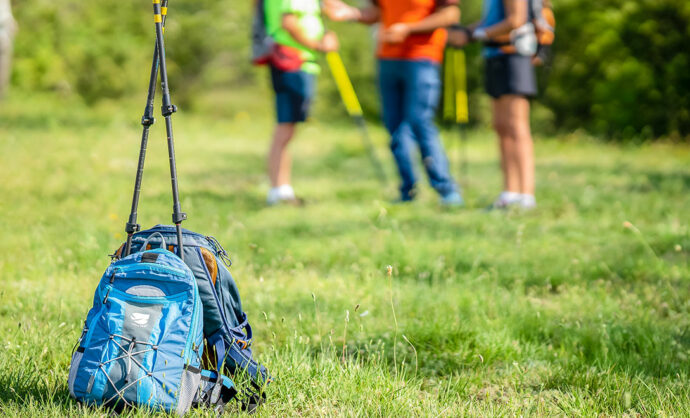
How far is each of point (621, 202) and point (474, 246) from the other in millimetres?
2266

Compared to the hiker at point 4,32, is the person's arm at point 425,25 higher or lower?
lower

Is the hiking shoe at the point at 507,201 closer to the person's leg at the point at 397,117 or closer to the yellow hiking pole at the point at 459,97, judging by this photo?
the person's leg at the point at 397,117

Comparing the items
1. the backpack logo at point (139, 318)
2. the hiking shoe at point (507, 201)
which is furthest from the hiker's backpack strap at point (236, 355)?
the hiking shoe at point (507, 201)

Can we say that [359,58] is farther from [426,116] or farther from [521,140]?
[521,140]

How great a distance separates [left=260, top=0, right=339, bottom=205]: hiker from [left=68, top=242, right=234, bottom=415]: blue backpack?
3810mm

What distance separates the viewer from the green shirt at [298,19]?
583cm

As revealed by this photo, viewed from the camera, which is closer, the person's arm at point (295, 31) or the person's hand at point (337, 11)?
the person's arm at point (295, 31)

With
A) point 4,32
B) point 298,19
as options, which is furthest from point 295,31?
point 4,32

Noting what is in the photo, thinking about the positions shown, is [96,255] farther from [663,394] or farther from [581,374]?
[663,394]

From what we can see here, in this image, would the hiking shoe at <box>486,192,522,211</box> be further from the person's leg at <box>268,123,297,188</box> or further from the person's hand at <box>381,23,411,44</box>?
the person's leg at <box>268,123,297,188</box>

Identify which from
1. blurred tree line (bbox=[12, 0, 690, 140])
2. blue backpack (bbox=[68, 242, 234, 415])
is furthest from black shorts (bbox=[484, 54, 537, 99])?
blurred tree line (bbox=[12, 0, 690, 140])

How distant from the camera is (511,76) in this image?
221 inches

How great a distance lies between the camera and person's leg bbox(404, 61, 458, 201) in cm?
589

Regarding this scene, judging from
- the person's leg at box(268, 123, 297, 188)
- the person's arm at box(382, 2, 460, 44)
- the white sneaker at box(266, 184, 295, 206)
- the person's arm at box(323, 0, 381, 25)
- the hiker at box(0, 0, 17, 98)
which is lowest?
the white sneaker at box(266, 184, 295, 206)
